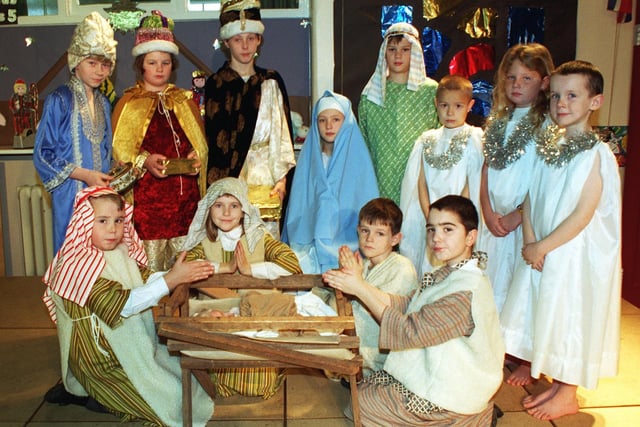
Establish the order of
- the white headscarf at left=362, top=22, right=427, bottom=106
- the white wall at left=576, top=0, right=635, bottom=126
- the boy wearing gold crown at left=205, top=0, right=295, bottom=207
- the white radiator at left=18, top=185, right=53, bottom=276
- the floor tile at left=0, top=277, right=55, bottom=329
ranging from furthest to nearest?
1. the white radiator at left=18, top=185, right=53, bottom=276
2. the white wall at left=576, top=0, right=635, bottom=126
3. the floor tile at left=0, top=277, right=55, bottom=329
4. the boy wearing gold crown at left=205, top=0, right=295, bottom=207
5. the white headscarf at left=362, top=22, right=427, bottom=106

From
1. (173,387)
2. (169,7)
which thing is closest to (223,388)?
(173,387)

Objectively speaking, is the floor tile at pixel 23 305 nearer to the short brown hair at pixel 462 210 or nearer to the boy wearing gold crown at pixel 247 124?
the boy wearing gold crown at pixel 247 124

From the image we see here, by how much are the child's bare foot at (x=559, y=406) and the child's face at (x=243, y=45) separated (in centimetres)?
245

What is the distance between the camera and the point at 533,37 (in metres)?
4.76

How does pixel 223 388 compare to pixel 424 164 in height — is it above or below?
below

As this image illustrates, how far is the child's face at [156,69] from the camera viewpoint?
3584 millimetres

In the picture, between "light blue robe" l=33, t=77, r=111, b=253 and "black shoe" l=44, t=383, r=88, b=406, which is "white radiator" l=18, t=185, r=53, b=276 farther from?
"black shoe" l=44, t=383, r=88, b=406

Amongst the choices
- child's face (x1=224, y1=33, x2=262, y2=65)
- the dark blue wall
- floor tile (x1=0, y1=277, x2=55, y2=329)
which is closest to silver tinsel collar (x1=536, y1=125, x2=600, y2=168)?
child's face (x1=224, y1=33, x2=262, y2=65)

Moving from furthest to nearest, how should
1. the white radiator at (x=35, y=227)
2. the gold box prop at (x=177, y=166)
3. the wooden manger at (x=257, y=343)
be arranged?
the white radiator at (x=35, y=227) < the gold box prop at (x=177, y=166) < the wooden manger at (x=257, y=343)

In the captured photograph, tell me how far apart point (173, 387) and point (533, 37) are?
3.63 metres

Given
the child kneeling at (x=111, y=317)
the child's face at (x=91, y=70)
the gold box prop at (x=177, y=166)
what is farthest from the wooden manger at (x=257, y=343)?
the child's face at (x=91, y=70)

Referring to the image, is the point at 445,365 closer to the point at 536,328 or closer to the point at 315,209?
the point at 536,328

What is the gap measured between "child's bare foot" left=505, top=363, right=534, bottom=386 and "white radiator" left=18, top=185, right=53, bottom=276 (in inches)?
140

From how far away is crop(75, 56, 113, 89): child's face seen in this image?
3422 millimetres
